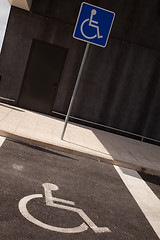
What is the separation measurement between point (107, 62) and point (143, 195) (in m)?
7.31

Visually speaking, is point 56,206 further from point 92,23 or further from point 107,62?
point 107,62

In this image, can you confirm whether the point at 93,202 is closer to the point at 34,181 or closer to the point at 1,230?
the point at 34,181

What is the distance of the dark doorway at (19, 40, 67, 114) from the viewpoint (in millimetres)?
10586

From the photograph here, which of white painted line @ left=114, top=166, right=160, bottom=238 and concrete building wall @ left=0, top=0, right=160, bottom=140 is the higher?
concrete building wall @ left=0, top=0, right=160, bottom=140

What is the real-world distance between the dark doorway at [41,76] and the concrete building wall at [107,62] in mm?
210

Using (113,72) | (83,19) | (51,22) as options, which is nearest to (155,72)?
(113,72)

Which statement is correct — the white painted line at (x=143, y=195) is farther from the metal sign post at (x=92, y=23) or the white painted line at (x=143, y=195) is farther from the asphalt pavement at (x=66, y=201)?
the metal sign post at (x=92, y=23)

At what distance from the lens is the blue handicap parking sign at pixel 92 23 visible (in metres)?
6.25

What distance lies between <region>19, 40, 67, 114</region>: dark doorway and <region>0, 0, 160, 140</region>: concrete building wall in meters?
0.21

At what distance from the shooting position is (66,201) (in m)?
3.59

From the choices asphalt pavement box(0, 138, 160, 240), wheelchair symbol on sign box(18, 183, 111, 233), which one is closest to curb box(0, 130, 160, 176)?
asphalt pavement box(0, 138, 160, 240)

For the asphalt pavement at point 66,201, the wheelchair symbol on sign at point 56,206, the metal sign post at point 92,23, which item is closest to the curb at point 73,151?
the asphalt pavement at point 66,201

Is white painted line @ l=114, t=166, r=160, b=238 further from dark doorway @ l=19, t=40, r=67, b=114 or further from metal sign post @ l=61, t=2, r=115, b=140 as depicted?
dark doorway @ l=19, t=40, r=67, b=114

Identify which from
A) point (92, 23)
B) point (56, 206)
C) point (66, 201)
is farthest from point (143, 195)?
point (92, 23)
